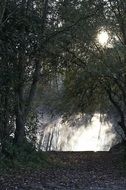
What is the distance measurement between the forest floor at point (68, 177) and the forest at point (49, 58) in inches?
38.1

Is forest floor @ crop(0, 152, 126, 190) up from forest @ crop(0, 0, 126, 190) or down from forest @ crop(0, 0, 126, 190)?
down

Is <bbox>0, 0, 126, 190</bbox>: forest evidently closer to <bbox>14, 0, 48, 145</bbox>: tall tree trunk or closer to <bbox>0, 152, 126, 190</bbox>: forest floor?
<bbox>14, 0, 48, 145</bbox>: tall tree trunk

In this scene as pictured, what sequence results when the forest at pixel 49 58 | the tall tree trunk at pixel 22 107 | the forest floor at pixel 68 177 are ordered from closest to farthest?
the forest floor at pixel 68 177
the forest at pixel 49 58
the tall tree trunk at pixel 22 107

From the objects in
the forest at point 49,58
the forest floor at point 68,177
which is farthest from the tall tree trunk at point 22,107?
the forest floor at point 68,177

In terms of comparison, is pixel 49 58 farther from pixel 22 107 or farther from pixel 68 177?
pixel 68 177

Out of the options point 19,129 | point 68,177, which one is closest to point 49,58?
point 19,129

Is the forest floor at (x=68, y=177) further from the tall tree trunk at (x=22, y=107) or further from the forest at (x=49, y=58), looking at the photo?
the tall tree trunk at (x=22, y=107)

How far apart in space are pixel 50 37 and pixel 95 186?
17.2 feet

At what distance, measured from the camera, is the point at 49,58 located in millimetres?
18516

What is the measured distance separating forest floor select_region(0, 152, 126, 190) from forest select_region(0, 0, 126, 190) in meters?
0.97

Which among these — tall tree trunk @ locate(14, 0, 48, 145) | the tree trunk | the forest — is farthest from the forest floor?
tall tree trunk @ locate(14, 0, 48, 145)

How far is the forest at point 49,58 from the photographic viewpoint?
1458cm

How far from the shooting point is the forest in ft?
47.8

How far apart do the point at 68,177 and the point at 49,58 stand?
5.49 metres
